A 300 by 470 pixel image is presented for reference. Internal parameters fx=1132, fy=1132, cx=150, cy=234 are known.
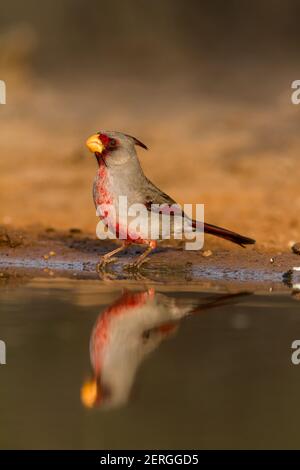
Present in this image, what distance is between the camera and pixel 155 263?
9.01 metres

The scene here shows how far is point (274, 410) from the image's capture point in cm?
443

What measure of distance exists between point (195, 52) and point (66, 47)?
2.06m

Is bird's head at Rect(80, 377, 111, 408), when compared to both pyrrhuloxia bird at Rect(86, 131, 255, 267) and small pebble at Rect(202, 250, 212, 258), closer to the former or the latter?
pyrrhuloxia bird at Rect(86, 131, 255, 267)

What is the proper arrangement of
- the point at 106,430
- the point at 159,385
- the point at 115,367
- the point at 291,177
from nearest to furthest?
the point at 106,430, the point at 159,385, the point at 115,367, the point at 291,177

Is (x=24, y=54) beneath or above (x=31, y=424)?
above

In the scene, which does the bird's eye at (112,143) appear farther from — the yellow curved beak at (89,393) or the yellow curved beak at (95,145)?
the yellow curved beak at (89,393)

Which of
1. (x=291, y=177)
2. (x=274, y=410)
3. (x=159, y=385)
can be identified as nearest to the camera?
(x=274, y=410)

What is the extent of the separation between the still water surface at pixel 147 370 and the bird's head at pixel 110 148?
1.28 m

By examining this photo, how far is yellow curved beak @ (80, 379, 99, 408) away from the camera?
179 inches

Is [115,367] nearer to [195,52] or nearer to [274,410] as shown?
[274,410]

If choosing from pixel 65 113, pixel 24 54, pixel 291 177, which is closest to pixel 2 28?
pixel 24 54

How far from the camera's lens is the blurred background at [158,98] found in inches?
552

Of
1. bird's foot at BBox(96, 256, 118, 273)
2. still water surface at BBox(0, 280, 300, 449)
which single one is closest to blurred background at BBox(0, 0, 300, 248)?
bird's foot at BBox(96, 256, 118, 273)

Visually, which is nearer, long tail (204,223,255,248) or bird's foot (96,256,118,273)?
long tail (204,223,255,248)
